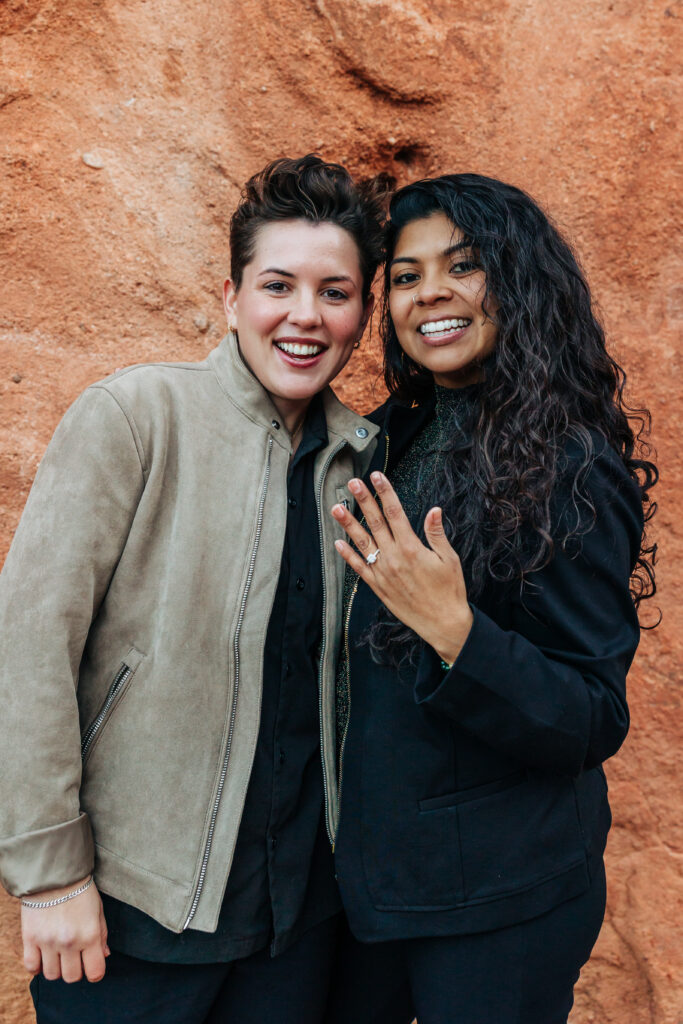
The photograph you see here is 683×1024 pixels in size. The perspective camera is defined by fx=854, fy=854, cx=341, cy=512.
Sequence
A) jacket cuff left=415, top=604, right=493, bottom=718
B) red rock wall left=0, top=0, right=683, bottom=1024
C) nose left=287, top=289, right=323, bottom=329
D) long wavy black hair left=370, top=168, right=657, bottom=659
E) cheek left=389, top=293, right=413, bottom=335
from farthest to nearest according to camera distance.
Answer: red rock wall left=0, top=0, right=683, bottom=1024 → cheek left=389, top=293, right=413, bottom=335 → nose left=287, top=289, right=323, bottom=329 → long wavy black hair left=370, top=168, right=657, bottom=659 → jacket cuff left=415, top=604, right=493, bottom=718

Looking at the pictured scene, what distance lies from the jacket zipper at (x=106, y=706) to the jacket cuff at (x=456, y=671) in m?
0.56

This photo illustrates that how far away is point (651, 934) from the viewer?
287 cm

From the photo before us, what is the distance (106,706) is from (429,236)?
119cm

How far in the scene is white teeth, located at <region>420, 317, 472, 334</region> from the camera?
1.83 metres

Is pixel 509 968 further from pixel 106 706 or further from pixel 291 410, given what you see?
pixel 291 410

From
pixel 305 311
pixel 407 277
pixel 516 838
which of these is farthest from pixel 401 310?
pixel 516 838

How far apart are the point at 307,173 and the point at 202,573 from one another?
93cm

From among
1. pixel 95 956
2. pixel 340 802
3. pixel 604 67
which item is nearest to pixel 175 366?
pixel 340 802

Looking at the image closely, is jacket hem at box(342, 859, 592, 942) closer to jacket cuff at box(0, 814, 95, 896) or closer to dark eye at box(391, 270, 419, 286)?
jacket cuff at box(0, 814, 95, 896)

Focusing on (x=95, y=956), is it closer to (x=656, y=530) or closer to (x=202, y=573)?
(x=202, y=573)

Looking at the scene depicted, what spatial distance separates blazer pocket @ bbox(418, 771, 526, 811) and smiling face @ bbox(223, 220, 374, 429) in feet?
2.86

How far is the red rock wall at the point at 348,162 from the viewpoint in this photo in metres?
2.62

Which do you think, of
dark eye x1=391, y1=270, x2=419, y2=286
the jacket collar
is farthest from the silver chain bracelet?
dark eye x1=391, y1=270, x2=419, y2=286

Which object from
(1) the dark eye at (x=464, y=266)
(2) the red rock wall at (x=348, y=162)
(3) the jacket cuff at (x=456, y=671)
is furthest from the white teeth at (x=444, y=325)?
(2) the red rock wall at (x=348, y=162)
